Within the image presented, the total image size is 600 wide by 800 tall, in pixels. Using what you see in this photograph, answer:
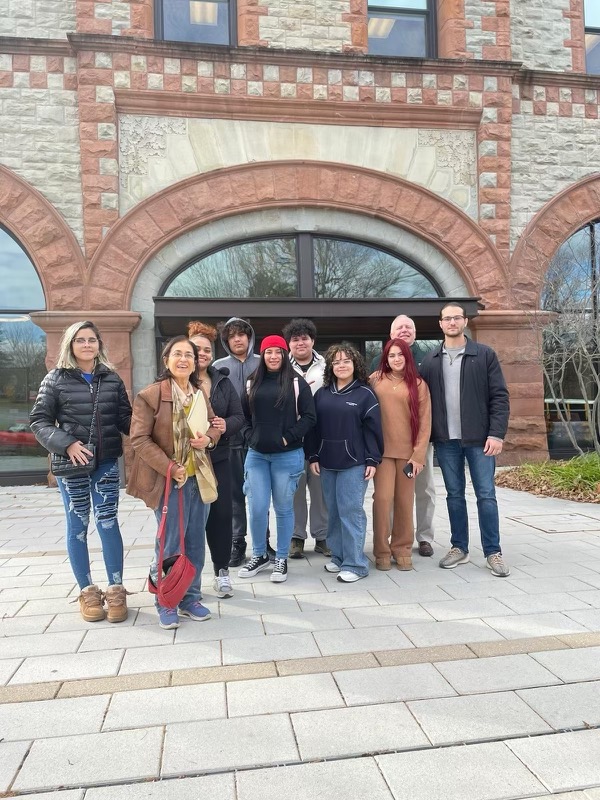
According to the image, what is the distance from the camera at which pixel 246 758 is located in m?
2.22

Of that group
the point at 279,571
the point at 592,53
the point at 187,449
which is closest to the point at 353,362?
the point at 187,449

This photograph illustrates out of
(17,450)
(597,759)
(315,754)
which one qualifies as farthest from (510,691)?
(17,450)

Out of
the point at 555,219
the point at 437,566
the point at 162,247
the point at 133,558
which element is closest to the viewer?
the point at 437,566

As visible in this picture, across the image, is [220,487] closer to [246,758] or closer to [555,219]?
[246,758]

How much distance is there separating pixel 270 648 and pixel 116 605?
1.07 meters

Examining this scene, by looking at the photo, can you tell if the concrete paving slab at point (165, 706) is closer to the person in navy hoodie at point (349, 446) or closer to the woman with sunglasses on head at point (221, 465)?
the woman with sunglasses on head at point (221, 465)

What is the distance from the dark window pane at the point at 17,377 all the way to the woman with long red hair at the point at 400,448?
6.58 m

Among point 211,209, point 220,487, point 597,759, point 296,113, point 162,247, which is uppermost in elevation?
point 296,113

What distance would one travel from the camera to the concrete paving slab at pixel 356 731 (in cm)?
227

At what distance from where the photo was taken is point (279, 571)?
173 inches

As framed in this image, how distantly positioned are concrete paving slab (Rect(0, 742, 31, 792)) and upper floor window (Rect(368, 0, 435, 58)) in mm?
10638

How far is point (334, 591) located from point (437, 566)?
3.39 feet

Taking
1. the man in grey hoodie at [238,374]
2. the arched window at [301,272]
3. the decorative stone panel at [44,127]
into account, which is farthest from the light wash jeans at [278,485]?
the decorative stone panel at [44,127]

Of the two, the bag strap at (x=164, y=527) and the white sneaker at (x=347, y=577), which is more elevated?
the bag strap at (x=164, y=527)
